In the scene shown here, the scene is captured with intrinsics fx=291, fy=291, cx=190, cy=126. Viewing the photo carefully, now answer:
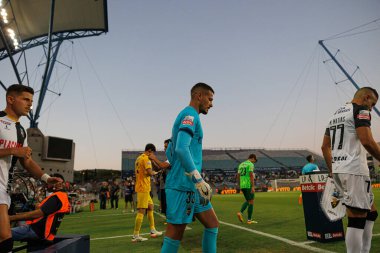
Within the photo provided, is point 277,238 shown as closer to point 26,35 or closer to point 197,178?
point 197,178

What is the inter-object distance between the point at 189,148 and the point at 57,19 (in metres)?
33.5

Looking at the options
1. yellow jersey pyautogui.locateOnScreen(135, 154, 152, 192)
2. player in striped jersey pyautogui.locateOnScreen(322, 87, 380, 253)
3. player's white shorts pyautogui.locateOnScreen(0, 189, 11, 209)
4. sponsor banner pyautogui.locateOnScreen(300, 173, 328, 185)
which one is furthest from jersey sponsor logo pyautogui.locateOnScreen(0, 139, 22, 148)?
sponsor banner pyautogui.locateOnScreen(300, 173, 328, 185)

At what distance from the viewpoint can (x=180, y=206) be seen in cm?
286

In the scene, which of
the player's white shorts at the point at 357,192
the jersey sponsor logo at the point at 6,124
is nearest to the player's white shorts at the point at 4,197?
the jersey sponsor logo at the point at 6,124

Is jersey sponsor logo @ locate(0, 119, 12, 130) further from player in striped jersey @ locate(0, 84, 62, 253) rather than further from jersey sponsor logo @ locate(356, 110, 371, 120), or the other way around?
jersey sponsor logo @ locate(356, 110, 371, 120)

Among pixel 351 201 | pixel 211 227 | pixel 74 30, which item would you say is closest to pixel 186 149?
pixel 211 227

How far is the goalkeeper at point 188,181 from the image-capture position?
9.06ft

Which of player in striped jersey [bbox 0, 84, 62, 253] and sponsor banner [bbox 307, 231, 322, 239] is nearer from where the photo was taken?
player in striped jersey [bbox 0, 84, 62, 253]

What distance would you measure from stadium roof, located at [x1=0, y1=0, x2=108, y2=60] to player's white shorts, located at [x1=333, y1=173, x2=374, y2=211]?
30.4 metres

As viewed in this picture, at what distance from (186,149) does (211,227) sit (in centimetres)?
95

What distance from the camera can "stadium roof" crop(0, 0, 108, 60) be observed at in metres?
29.4

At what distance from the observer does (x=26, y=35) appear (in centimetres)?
3228

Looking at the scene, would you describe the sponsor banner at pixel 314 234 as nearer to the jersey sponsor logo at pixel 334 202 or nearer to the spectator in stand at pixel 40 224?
the jersey sponsor logo at pixel 334 202

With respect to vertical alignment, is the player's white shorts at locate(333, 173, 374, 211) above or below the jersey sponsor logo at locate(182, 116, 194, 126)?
below
